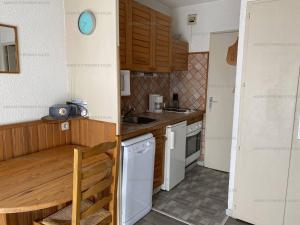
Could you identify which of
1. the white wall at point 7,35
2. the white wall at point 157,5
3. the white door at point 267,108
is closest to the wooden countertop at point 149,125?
the white door at point 267,108

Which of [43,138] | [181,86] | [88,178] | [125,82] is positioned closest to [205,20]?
[181,86]

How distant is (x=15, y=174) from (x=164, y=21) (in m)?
2.36

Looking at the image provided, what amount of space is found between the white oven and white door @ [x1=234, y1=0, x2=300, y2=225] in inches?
41.9

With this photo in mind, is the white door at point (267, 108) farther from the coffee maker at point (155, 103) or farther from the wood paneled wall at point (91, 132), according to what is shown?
the coffee maker at point (155, 103)

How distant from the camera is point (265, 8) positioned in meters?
1.87

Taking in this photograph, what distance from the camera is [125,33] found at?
2270 millimetres

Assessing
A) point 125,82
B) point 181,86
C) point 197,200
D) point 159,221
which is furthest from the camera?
point 181,86

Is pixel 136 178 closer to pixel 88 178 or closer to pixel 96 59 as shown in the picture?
pixel 88 178

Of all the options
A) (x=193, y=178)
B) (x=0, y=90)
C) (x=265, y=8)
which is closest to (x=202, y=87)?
(x=193, y=178)

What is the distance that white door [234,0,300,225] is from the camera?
1830 millimetres

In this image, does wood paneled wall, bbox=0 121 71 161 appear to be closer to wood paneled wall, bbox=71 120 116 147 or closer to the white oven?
wood paneled wall, bbox=71 120 116 147

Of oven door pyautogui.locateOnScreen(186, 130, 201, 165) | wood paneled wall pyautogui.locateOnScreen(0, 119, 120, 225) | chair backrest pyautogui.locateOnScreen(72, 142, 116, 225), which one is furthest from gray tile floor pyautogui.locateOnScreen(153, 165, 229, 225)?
chair backrest pyautogui.locateOnScreen(72, 142, 116, 225)

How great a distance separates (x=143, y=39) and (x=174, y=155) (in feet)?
4.64

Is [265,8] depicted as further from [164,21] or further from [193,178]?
[193,178]
